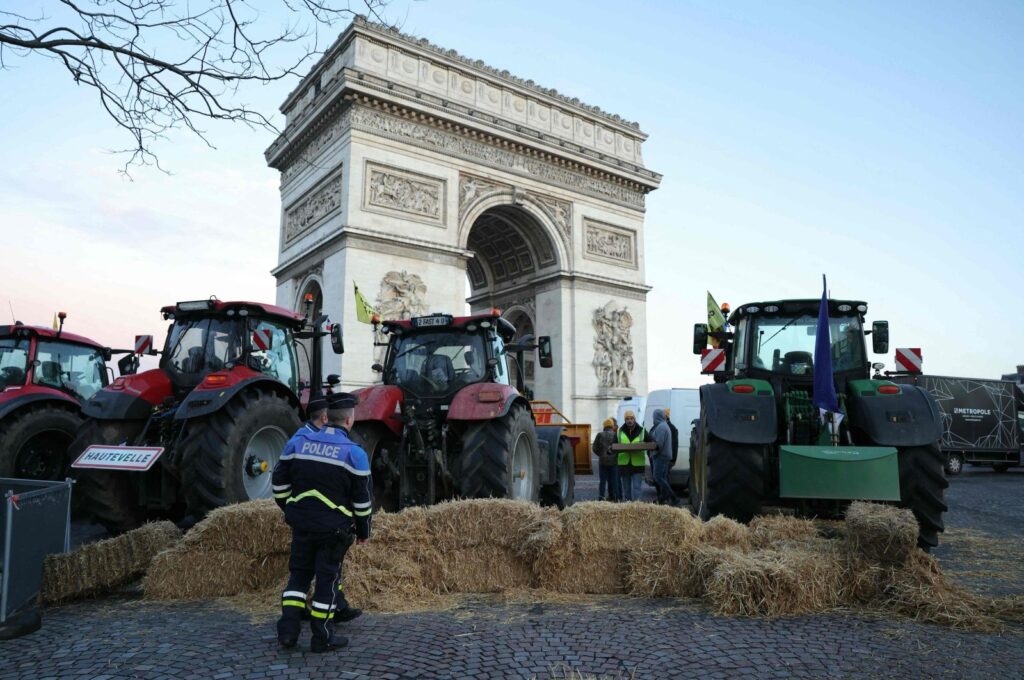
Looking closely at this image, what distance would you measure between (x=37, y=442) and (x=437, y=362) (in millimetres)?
4522

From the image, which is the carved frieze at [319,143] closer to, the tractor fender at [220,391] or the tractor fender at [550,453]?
the tractor fender at [550,453]

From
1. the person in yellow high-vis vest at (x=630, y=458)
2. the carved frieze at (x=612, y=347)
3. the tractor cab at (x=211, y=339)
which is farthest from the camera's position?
the carved frieze at (x=612, y=347)

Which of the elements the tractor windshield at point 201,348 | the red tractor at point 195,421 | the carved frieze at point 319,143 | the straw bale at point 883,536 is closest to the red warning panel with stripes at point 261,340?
the red tractor at point 195,421

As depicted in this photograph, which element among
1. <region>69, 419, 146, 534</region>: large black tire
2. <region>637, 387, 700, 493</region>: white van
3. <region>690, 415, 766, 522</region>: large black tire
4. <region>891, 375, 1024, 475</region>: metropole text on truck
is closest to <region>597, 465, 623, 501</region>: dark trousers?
<region>637, 387, 700, 493</region>: white van

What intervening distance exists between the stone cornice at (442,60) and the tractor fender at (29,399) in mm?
14800

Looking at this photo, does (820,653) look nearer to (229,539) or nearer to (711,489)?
(711,489)

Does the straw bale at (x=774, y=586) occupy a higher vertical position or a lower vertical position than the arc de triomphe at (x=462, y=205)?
lower

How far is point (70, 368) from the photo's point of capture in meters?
8.75

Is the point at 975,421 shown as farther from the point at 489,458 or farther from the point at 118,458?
the point at 118,458

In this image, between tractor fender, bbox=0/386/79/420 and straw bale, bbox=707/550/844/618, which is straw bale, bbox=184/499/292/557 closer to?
straw bale, bbox=707/550/844/618

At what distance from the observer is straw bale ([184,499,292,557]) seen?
A: 459 cm

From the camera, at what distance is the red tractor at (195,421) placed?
5.62 metres

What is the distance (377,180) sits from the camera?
21359mm

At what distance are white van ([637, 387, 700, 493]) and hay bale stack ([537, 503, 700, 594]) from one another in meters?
6.96
